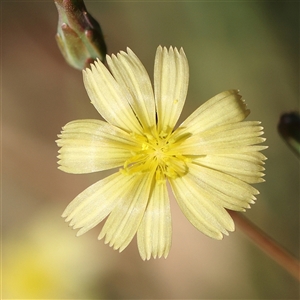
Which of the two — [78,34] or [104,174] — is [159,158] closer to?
[78,34]

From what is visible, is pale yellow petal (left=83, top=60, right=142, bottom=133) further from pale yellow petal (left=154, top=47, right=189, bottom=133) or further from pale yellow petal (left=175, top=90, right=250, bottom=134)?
pale yellow petal (left=175, top=90, right=250, bottom=134)

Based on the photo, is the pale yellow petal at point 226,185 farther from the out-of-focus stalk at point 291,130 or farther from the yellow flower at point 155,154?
the out-of-focus stalk at point 291,130

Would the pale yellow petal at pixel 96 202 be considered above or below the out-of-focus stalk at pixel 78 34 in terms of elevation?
below

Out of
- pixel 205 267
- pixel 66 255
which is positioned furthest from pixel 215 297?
pixel 66 255

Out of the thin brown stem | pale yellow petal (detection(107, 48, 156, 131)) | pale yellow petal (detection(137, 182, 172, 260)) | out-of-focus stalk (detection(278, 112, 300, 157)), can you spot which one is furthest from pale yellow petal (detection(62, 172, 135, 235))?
out-of-focus stalk (detection(278, 112, 300, 157))

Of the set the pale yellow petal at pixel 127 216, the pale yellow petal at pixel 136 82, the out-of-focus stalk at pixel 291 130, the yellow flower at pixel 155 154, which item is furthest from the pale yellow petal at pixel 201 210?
the out-of-focus stalk at pixel 291 130

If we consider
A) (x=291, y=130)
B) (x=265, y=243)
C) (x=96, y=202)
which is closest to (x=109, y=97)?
(x=96, y=202)

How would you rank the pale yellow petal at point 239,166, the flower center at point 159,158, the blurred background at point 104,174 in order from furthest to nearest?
the blurred background at point 104,174 < the flower center at point 159,158 < the pale yellow petal at point 239,166
